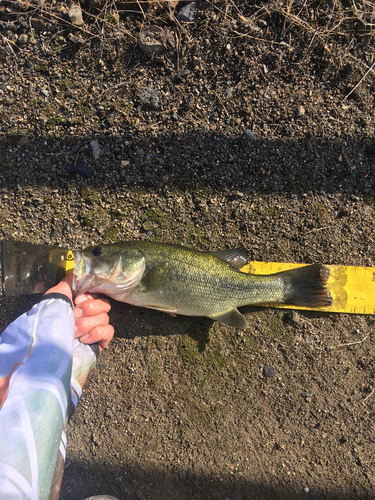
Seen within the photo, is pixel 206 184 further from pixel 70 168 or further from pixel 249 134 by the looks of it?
pixel 70 168

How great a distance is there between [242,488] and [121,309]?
2303 mm

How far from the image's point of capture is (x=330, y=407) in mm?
3111

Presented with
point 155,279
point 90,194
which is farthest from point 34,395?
point 90,194

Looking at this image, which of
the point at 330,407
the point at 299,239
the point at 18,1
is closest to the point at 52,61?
the point at 18,1

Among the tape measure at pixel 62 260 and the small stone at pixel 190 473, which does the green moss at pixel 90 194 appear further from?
the small stone at pixel 190 473

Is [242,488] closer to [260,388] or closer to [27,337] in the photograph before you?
[260,388]

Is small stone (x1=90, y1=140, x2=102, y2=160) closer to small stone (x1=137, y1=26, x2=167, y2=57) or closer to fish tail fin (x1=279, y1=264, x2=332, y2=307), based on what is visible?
small stone (x1=137, y1=26, x2=167, y2=57)

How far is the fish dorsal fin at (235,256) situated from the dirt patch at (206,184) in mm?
199

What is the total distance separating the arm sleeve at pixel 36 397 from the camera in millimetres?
2213

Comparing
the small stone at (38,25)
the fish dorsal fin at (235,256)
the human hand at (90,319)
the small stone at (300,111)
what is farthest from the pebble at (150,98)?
the human hand at (90,319)

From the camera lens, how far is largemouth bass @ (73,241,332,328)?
279 centimetres

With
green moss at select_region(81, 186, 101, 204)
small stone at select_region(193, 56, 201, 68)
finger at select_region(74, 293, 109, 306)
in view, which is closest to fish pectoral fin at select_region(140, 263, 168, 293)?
finger at select_region(74, 293, 109, 306)

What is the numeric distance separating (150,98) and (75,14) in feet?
3.95

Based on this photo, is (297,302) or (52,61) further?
(52,61)
